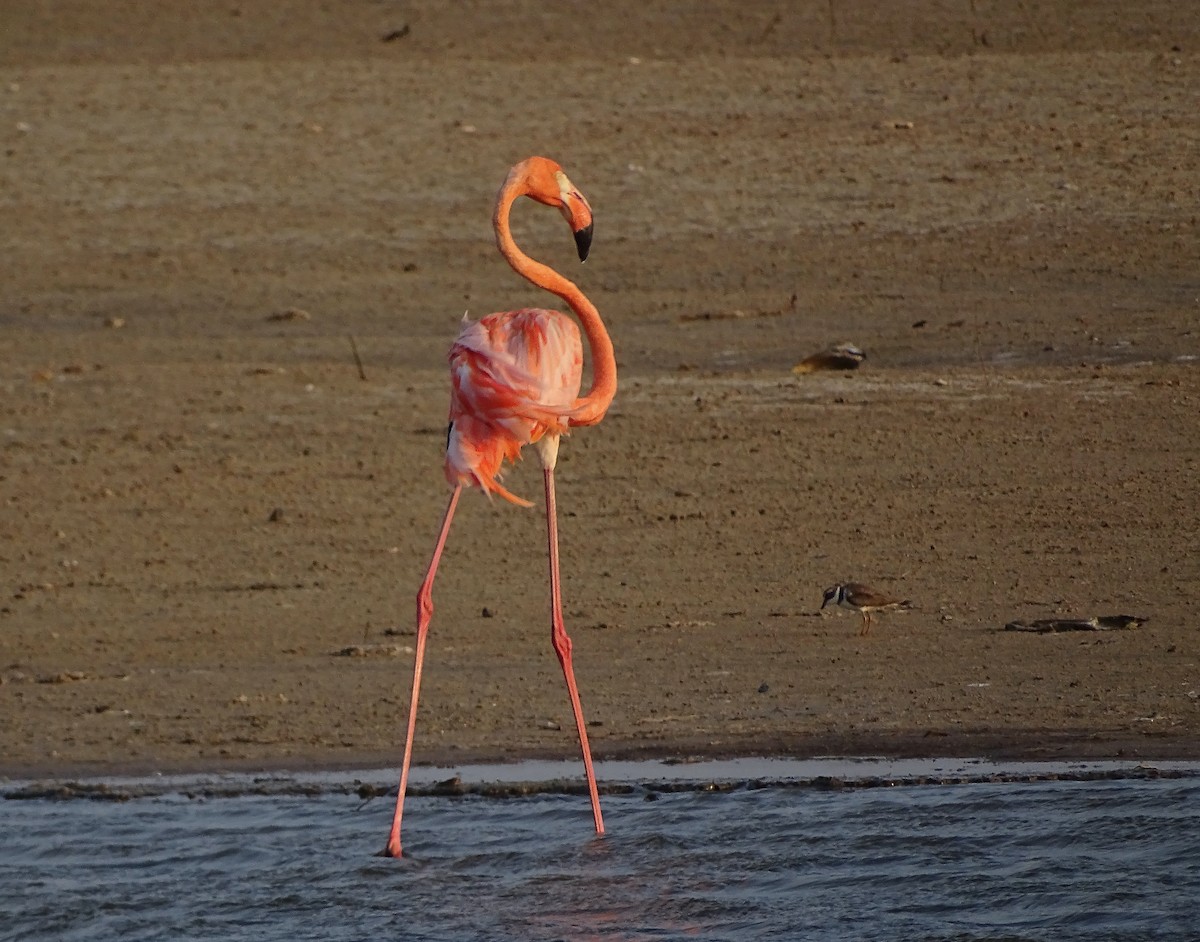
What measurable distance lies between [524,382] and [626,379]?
170 inches

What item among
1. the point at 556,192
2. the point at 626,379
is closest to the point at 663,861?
the point at 556,192

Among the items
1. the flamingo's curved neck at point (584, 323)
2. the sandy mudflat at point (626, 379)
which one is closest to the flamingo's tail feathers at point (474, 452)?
the flamingo's curved neck at point (584, 323)

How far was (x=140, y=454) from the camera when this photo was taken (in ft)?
33.3

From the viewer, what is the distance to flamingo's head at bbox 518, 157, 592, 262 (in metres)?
6.59

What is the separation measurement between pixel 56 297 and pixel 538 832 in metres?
7.59

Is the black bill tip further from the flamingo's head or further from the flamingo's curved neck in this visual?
the flamingo's curved neck

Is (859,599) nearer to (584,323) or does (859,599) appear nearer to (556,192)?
(584,323)

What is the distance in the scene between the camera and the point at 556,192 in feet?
21.8

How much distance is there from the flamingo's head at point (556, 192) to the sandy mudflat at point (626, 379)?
5.72 ft

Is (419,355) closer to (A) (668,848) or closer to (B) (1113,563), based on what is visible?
(B) (1113,563)

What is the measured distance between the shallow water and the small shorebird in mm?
1040

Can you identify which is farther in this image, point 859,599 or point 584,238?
point 859,599

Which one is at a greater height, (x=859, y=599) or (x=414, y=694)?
(x=859, y=599)

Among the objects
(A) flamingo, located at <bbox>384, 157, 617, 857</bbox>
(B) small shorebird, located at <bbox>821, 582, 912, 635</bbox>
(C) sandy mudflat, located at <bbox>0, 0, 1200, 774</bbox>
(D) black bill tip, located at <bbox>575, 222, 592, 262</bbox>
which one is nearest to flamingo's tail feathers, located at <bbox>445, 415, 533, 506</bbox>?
(A) flamingo, located at <bbox>384, 157, 617, 857</bbox>
